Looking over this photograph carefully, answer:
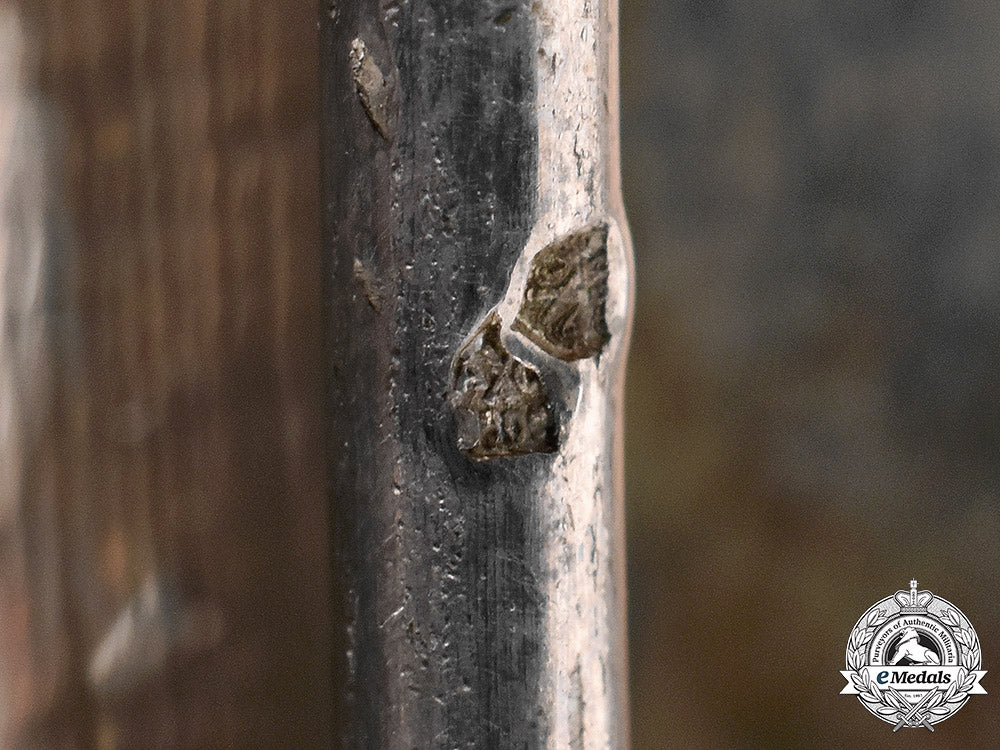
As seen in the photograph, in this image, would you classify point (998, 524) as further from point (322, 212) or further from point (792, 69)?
point (322, 212)

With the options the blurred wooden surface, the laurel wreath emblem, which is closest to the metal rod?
the blurred wooden surface

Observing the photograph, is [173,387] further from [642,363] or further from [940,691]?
[940,691]

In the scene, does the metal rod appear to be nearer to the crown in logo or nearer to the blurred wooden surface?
the blurred wooden surface

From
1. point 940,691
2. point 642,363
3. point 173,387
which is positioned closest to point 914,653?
point 940,691

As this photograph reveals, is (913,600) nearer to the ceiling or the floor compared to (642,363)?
nearer to the floor

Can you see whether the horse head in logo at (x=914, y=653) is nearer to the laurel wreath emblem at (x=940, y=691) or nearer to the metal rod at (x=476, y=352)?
the laurel wreath emblem at (x=940, y=691)

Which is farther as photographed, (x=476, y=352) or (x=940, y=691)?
(x=940, y=691)
